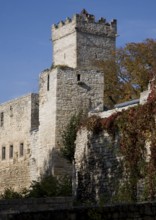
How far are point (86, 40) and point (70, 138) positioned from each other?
1950 cm

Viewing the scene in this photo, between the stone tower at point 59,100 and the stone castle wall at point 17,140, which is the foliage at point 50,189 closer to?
the stone tower at point 59,100

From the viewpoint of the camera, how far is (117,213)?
9.76 meters

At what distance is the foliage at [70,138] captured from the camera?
2605 centimetres

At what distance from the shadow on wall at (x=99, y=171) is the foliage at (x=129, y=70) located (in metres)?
18.6

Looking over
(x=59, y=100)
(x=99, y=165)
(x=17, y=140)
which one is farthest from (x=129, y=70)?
(x=99, y=165)

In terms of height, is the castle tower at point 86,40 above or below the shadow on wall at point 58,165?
above

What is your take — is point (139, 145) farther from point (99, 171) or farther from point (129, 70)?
point (129, 70)

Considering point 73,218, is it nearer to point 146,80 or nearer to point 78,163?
point 78,163

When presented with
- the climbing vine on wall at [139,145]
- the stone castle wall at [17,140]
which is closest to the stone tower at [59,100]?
the stone castle wall at [17,140]

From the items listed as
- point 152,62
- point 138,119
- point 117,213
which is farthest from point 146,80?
point 117,213

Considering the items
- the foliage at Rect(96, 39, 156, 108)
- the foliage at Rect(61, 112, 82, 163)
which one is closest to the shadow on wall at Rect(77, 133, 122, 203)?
the foliage at Rect(61, 112, 82, 163)

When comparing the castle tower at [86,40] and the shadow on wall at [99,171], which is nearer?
the shadow on wall at [99,171]

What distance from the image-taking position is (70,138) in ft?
85.9

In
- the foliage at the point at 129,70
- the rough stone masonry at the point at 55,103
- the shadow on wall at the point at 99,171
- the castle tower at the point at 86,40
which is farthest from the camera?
the castle tower at the point at 86,40
